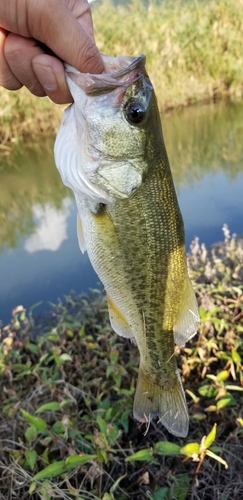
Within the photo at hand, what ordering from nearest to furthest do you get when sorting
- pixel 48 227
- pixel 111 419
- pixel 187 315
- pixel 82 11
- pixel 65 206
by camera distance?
1. pixel 187 315
2. pixel 82 11
3. pixel 111 419
4. pixel 48 227
5. pixel 65 206

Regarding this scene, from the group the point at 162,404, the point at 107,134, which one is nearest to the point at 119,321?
the point at 162,404

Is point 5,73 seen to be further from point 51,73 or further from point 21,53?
point 51,73

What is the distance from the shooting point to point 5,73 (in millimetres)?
1646

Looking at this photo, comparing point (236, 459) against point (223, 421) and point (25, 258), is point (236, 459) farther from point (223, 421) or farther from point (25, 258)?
point (25, 258)

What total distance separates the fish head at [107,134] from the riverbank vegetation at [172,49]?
20.6 feet

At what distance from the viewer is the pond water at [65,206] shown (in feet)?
14.8

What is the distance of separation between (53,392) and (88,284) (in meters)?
1.98

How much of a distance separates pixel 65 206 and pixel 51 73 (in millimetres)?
4536

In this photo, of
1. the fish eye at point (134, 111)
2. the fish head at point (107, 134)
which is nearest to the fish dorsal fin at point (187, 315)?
the fish head at point (107, 134)

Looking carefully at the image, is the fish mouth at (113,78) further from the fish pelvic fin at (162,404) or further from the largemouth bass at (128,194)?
the fish pelvic fin at (162,404)

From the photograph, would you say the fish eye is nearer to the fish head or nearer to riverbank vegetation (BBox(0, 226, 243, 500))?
the fish head

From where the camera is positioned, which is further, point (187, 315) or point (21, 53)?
point (187, 315)

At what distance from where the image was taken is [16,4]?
1367 mm

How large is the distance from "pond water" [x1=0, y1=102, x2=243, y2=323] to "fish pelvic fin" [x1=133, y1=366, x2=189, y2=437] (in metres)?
2.54
